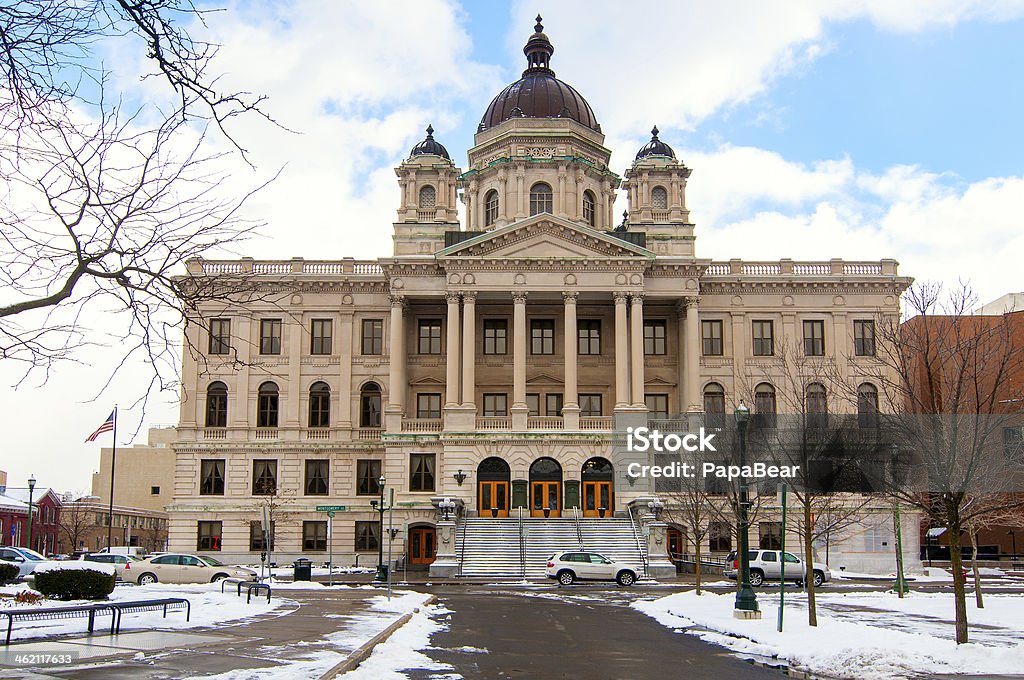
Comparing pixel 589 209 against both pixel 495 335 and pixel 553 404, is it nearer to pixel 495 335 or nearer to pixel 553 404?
pixel 495 335

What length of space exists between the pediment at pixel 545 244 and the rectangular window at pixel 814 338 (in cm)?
1178

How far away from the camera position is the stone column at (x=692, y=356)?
204ft

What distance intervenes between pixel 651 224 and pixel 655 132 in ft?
29.5

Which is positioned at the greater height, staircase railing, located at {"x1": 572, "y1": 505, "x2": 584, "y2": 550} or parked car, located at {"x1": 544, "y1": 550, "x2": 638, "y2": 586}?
staircase railing, located at {"x1": 572, "y1": 505, "x2": 584, "y2": 550}

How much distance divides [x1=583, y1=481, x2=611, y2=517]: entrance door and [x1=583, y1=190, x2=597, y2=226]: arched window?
67.6 feet

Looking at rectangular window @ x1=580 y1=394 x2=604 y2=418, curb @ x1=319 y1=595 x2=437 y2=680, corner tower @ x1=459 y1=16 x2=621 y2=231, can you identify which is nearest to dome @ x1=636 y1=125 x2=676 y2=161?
corner tower @ x1=459 y1=16 x2=621 y2=231

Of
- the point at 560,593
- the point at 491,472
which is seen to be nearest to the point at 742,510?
the point at 560,593

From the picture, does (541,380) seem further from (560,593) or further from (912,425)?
(912,425)

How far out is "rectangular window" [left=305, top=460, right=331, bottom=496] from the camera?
209ft

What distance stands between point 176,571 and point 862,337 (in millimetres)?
43697

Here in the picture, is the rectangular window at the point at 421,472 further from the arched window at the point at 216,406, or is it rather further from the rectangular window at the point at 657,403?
the rectangular window at the point at 657,403

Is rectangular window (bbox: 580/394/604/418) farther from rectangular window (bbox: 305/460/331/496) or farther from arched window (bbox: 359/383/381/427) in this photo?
rectangular window (bbox: 305/460/331/496)

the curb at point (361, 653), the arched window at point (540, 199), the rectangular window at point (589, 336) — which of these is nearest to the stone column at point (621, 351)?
the rectangular window at point (589, 336)

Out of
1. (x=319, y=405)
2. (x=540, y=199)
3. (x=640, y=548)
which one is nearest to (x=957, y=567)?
(x=640, y=548)
